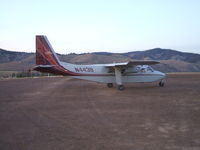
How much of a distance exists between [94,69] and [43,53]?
461 centimetres

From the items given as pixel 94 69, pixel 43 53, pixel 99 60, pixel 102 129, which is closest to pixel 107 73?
pixel 94 69

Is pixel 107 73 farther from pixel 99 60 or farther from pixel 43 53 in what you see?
pixel 99 60

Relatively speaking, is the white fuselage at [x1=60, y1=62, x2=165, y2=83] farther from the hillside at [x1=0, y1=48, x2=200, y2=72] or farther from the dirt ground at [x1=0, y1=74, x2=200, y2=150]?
the hillside at [x1=0, y1=48, x2=200, y2=72]

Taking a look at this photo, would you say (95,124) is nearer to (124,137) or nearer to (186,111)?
(124,137)

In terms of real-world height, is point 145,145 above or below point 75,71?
below

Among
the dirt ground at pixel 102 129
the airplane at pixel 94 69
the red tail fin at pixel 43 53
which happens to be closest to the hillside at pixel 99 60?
the airplane at pixel 94 69

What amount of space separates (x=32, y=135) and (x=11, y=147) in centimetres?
105

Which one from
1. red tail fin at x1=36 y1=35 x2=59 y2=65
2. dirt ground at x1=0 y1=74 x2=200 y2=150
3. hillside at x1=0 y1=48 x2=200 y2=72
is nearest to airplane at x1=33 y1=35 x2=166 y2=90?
red tail fin at x1=36 y1=35 x2=59 y2=65

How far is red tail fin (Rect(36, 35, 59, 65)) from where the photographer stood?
20.2 m

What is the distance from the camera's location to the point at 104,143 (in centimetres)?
614

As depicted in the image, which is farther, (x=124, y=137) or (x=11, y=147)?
(x=124, y=137)

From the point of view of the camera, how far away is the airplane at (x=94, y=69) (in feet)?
66.2

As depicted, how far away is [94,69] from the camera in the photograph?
842 inches

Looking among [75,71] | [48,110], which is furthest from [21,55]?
[48,110]
